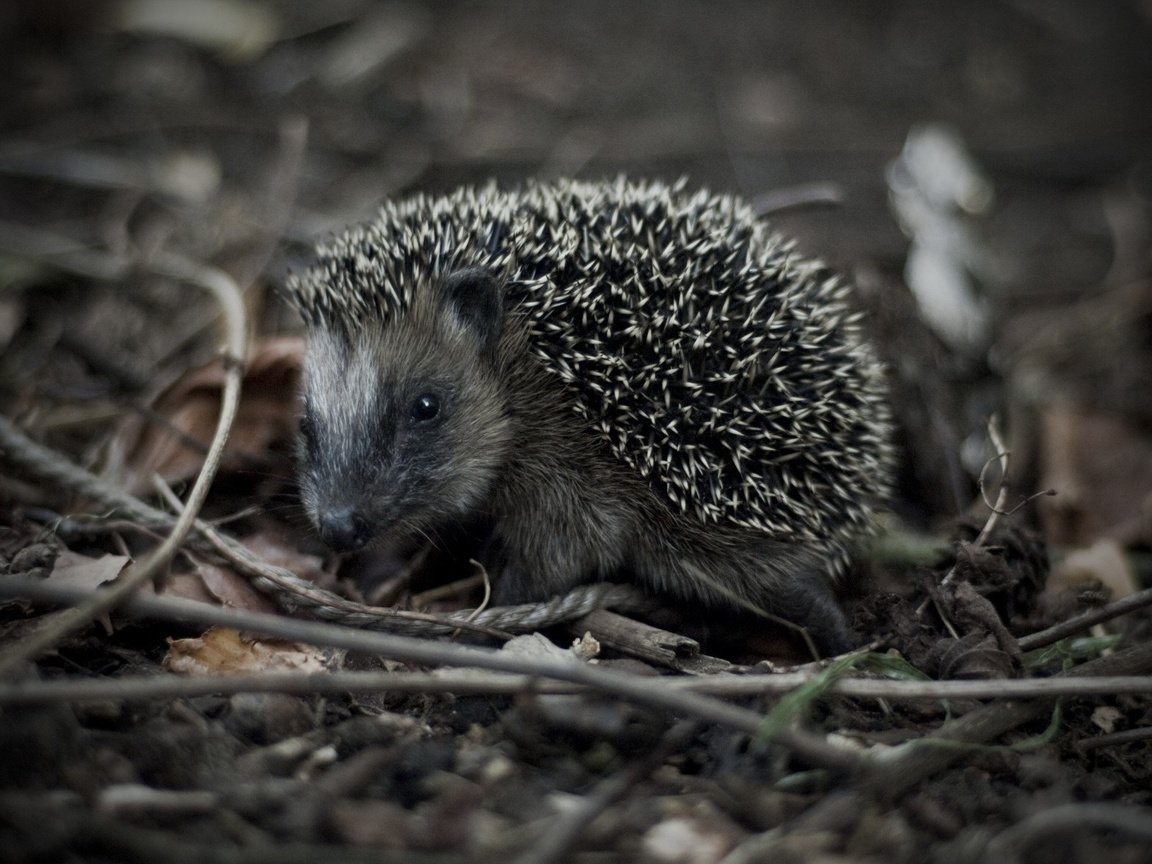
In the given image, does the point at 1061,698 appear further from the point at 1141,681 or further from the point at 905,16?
the point at 905,16

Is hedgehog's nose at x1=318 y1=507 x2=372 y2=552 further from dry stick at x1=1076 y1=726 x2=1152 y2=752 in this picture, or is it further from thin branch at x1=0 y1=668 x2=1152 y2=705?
dry stick at x1=1076 y1=726 x2=1152 y2=752

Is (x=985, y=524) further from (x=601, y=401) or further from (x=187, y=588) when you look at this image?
(x=187, y=588)

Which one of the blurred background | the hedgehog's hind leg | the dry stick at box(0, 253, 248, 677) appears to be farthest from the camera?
the blurred background

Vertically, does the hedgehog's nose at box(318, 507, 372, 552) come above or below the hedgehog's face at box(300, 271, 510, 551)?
below

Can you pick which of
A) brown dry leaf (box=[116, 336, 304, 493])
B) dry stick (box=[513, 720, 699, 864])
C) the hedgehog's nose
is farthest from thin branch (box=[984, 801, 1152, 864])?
brown dry leaf (box=[116, 336, 304, 493])

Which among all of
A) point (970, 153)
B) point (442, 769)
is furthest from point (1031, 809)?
point (970, 153)

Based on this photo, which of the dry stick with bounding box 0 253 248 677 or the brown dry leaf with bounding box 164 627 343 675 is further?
the brown dry leaf with bounding box 164 627 343 675

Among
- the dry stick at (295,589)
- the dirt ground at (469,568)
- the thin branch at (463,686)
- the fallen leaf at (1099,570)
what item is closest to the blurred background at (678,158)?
the dirt ground at (469,568)
